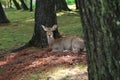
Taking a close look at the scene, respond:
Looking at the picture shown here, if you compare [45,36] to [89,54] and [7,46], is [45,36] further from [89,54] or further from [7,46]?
[89,54]

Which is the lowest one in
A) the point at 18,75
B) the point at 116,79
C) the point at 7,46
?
the point at 7,46

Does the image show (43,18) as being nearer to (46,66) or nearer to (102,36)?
(46,66)

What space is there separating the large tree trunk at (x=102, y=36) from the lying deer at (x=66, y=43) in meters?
6.45

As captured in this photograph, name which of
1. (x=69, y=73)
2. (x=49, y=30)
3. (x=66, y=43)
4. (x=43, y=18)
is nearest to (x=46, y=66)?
(x=69, y=73)

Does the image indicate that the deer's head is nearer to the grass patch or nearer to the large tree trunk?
the grass patch

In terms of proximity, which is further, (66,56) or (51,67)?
(66,56)

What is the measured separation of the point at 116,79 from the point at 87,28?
0.75m

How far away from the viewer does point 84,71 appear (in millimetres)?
9047

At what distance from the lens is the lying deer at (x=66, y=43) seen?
11.4 metres

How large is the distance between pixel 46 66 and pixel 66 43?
1.85 metres

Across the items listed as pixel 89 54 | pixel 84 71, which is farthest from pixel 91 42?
pixel 84 71

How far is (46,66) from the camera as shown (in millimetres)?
10227

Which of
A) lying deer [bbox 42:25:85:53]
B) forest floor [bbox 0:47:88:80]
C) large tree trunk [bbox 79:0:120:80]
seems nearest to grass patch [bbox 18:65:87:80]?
forest floor [bbox 0:47:88:80]

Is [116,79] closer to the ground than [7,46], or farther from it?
farther from it
